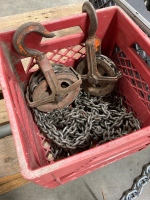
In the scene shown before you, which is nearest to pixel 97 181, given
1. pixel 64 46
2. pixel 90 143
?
pixel 90 143

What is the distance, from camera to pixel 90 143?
2.62ft

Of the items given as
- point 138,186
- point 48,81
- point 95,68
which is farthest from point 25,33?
point 138,186

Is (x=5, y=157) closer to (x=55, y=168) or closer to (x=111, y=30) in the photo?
(x=55, y=168)

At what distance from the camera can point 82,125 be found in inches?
32.4

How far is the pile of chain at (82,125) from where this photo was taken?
769 mm

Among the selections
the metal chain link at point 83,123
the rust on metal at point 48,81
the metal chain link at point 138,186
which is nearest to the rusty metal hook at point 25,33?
the rust on metal at point 48,81

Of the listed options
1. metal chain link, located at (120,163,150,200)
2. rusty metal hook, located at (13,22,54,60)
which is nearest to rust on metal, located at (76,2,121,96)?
rusty metal hook, located at (13,22,54,60)

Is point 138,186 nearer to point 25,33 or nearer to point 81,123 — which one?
point 81,123

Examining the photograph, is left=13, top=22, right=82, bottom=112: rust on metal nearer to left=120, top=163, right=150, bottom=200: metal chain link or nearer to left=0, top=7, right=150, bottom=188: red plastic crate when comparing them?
left=0, top=7, right=150, bottom=188: red plastic crate

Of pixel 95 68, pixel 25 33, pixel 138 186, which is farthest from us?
pixel 138 186

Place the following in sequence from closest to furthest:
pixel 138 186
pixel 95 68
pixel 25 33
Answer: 1. pixel 25 33
2. pixel 95 68
3. pixel 138 186

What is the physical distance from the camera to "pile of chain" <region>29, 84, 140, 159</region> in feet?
2.52

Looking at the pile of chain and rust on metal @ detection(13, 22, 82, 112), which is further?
the pile of chain

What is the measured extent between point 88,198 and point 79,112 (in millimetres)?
386
